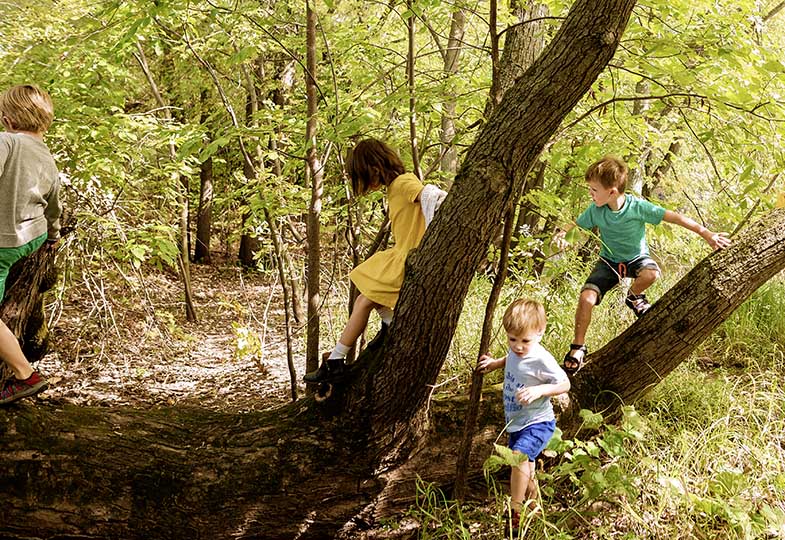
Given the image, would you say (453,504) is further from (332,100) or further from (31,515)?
(332,100)

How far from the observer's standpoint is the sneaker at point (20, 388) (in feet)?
8.44

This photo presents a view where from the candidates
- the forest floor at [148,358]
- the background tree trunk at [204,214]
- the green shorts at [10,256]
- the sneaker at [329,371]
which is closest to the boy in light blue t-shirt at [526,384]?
the sneaker at [329,371]

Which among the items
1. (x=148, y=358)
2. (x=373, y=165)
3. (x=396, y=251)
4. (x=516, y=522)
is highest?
(x=373, y=165)

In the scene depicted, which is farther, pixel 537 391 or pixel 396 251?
pixel 396 251

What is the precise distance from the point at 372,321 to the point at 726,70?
13.1ft

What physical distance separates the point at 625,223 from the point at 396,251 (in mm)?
1454

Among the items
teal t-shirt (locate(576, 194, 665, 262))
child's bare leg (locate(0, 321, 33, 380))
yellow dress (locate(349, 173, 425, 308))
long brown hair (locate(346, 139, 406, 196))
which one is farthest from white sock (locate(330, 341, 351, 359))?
teal t-shirt (locate(576, 194, 665, 262))

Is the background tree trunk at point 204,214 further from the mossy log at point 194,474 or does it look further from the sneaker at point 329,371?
the sneaker at point 329,371

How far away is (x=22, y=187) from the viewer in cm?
275

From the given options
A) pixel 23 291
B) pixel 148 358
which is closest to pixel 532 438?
pixel 23 291

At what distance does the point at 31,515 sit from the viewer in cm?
244

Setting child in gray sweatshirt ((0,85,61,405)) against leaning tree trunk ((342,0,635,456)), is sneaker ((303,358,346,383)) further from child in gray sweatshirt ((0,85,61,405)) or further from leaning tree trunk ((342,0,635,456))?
child in gray sweatshirt ((0,85,61,405))

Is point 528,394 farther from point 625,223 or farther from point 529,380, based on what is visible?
point 625,223

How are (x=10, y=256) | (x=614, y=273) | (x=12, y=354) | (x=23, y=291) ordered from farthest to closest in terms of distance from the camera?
(x=614, y=273)
(x=23, y=291)
(x=10, y=256)
(x=12, y=354)
